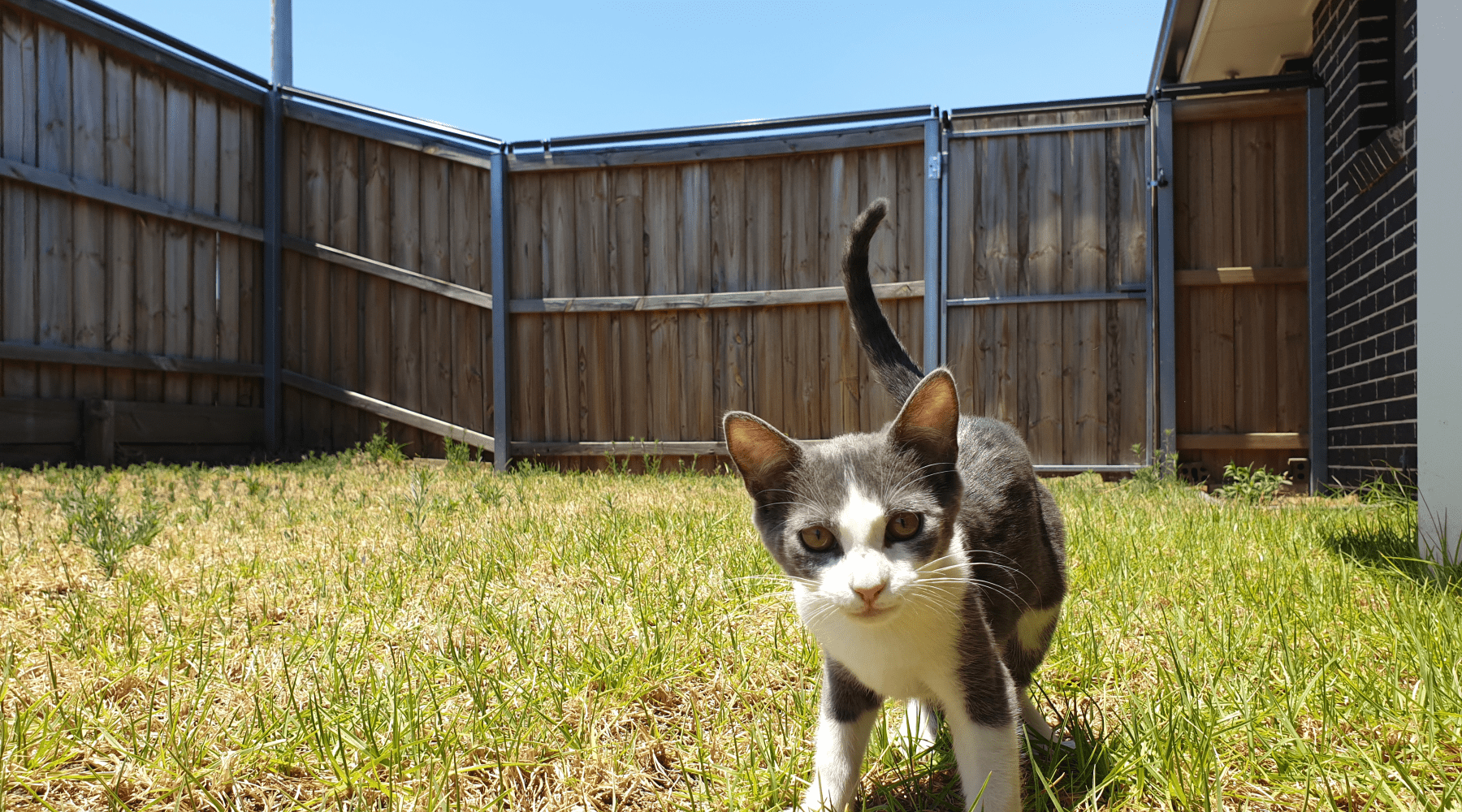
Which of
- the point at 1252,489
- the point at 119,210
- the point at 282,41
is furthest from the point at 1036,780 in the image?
the point at 282,41

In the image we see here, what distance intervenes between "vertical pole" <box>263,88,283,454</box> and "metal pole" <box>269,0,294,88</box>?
1.01 meters

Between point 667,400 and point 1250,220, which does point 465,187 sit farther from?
point 1250,220

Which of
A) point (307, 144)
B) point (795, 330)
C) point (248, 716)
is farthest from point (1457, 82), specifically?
point (307, 144)

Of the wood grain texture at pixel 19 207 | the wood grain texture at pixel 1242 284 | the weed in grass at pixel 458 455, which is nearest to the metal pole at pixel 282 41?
the wood grain texture at pixel 19 207

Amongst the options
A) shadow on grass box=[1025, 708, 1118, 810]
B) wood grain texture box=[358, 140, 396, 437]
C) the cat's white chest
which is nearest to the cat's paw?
shadow on grass box=[1025, 708, 1118, 810]

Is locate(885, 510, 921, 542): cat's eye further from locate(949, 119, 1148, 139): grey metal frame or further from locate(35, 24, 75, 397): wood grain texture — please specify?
locate(35, 24, 75, 397): wood grain texture

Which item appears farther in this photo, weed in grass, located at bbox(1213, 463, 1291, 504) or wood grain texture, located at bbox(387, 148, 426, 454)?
wood grain texture, located at bbox(387, 148, 426, 454)

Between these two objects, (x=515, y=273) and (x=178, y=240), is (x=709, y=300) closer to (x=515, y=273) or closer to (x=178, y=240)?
(x=515, y=273)

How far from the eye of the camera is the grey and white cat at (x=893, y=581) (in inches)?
54.0

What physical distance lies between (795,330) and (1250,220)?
341 centimetres

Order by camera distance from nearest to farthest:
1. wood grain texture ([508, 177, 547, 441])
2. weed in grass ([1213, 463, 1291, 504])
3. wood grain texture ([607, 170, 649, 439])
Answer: weed in grass ([1213, 463, 1291, 504]) < wood grain texture ([607, 170, 649, 439]) < wood grain texture ([508, 177, 547, 441])

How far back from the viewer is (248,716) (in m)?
1.69

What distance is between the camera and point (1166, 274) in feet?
20.0

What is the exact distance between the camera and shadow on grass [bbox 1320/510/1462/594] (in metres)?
2.41
